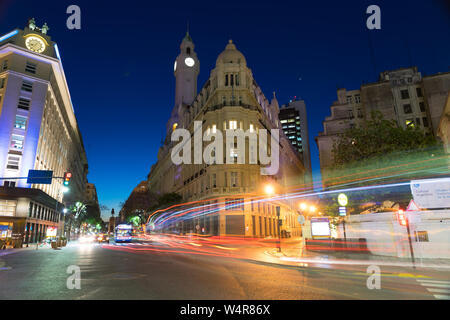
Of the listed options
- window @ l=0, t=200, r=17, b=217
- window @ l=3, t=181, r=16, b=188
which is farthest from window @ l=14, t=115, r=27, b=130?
window @ l=0, t=200, r=17, b=217

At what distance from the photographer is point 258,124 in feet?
176

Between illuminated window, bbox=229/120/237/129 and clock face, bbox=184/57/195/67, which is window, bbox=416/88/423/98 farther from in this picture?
clock face, bbox=184/57/195/67

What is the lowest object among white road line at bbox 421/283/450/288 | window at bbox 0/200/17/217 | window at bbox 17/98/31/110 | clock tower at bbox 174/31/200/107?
white road line at bbox 421/283/450/288

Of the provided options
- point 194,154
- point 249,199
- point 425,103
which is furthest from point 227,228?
point 425,103

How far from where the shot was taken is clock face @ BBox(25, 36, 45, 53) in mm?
41719

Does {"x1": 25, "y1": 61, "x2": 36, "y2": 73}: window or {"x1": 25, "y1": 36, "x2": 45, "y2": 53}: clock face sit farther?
{"x1": 25, "y1": 36, "x2": 45, "y2": 53}: clock face

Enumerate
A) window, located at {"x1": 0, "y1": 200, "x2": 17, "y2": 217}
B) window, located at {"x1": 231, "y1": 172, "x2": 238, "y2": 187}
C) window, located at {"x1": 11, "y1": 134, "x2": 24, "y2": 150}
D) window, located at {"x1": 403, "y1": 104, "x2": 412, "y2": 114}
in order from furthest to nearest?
window, located at {"x1": 403, "y1": 104, "x2": 412, "y2": 114} → window, located at {"x1": 231, "y1": 172, "x2": 238, "y2": 187} → window, located at {"x1": 11, "y1": 134, "x2": 24, "y2": 150} → window, located at {"x1": 0, "y1": 200, "x2": 17, "y2": 217}

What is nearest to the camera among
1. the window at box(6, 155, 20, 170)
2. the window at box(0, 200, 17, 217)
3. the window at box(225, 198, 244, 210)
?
the window at box(0, 200, 17, 217)

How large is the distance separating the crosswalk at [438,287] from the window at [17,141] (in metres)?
44.1

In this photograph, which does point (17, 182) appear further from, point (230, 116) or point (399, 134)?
point (399, 134)

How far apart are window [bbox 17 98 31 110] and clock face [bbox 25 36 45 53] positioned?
9.18 m

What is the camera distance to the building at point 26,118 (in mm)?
35375

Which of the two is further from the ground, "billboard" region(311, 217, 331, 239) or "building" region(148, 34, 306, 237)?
"building" region(148, 34, 306, 237)

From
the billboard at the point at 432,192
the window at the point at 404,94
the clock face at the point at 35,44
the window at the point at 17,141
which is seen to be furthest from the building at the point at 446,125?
the clock face at the point at 35,44
